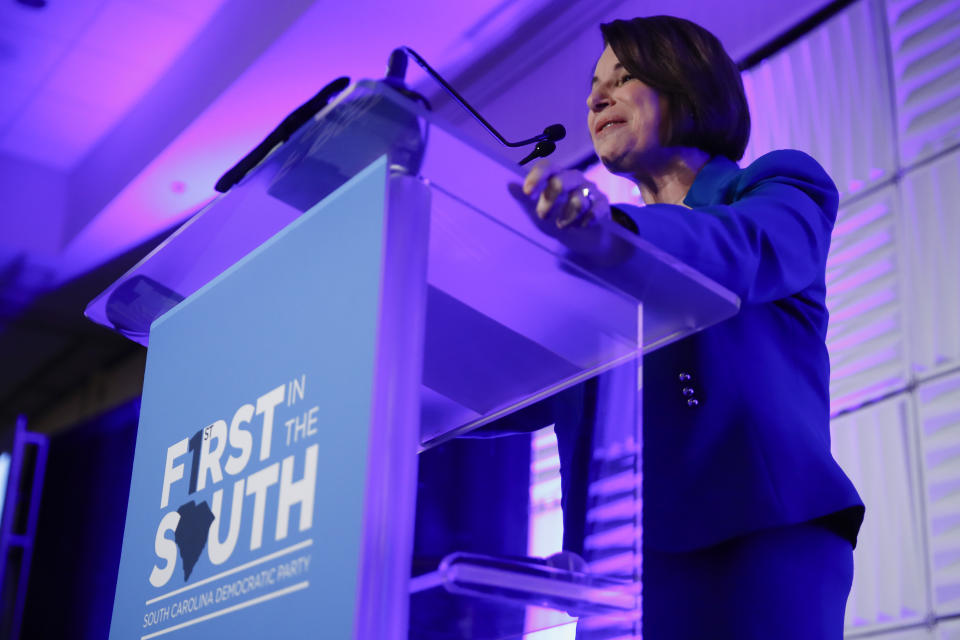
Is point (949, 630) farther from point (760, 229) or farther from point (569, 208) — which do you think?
point (569, 208)

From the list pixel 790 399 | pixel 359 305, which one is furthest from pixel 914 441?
pixel 359 305

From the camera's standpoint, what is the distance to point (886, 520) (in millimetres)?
2336

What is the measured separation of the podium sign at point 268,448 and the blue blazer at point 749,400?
22 cm

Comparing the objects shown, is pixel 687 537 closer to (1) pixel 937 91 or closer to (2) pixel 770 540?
(2) pixel 770 540

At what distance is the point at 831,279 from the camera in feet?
8.61

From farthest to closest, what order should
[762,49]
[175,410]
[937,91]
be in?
[762,49] < [937,91] < [175,410]

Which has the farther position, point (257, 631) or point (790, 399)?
point (790, 399)

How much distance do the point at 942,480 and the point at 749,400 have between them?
121cm

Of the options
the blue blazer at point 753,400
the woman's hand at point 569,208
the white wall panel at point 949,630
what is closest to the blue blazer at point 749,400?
the blue blazer at point 753,400

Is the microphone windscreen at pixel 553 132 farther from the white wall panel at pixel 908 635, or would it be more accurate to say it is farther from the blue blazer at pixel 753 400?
the white wall panel at pixel 908 635

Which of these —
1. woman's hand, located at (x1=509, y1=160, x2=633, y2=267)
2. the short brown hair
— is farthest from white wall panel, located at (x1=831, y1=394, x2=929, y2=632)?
woman's hand, located at (x1=509, y1=160, x2=633, y2=267)

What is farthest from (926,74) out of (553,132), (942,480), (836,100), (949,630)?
(553,132)

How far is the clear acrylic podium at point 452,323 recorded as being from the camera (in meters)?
0.85

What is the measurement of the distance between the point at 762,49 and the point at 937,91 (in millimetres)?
642
